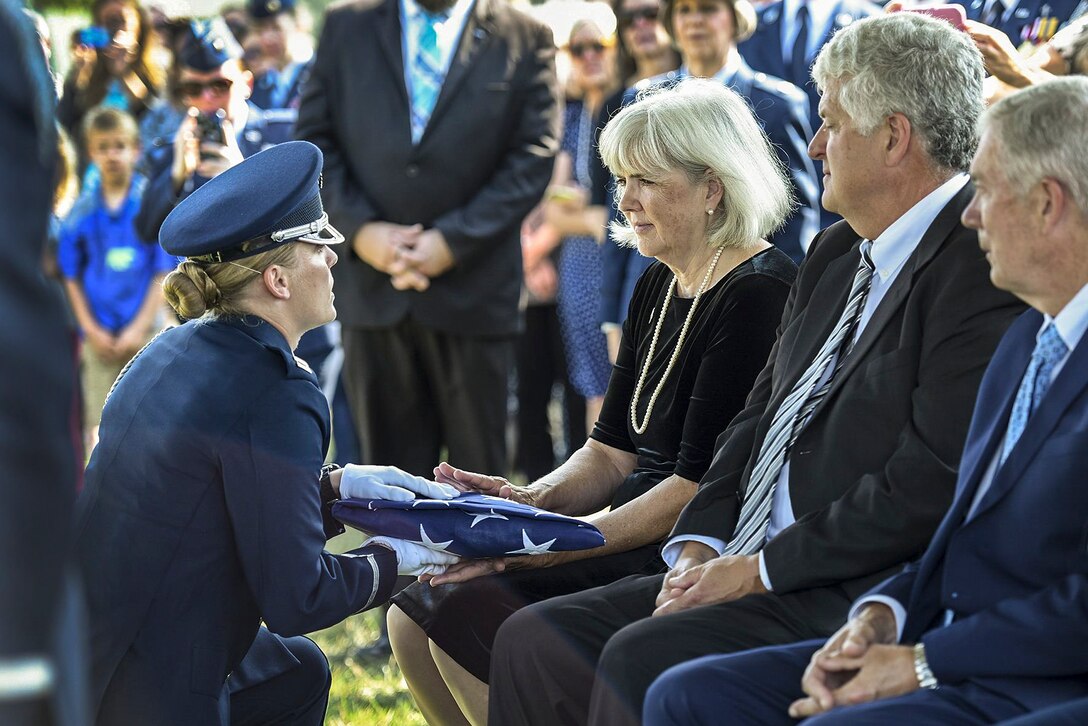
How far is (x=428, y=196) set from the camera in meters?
5.39

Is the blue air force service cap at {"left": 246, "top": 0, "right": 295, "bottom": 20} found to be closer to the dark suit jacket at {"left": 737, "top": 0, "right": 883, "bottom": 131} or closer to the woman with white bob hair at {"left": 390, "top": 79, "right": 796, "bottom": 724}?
the dark suit jacket at {"left": 737, "top": 0, "right": 883, "bottom": 131}

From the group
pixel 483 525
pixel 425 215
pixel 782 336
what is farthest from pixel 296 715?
pixel 425 215

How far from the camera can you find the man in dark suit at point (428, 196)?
5359 mm

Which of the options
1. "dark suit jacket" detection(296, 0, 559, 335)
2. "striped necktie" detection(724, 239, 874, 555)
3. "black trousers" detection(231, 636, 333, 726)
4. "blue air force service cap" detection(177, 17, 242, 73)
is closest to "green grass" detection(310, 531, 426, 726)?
"black trousers" detection(231, 636, 333, 726)

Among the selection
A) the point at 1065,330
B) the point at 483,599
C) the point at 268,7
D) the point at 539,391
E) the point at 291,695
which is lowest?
the point at 539,391

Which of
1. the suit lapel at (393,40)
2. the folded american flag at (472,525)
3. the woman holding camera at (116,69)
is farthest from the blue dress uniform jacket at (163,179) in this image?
the folded american flag at (472,525)

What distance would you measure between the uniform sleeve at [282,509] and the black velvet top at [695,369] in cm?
97

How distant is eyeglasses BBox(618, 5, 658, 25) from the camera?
6.52 metres

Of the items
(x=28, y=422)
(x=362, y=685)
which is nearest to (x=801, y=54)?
(x=362, y=685)

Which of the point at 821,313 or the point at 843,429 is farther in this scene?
the point at 821,313

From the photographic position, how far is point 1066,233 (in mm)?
2375

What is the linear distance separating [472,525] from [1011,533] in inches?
47.8

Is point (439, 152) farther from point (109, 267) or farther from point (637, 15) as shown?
point (109, 267)

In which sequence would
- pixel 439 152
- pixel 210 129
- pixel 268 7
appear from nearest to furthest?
pixel 439 152, pixel 210 129, pixel 268 7
